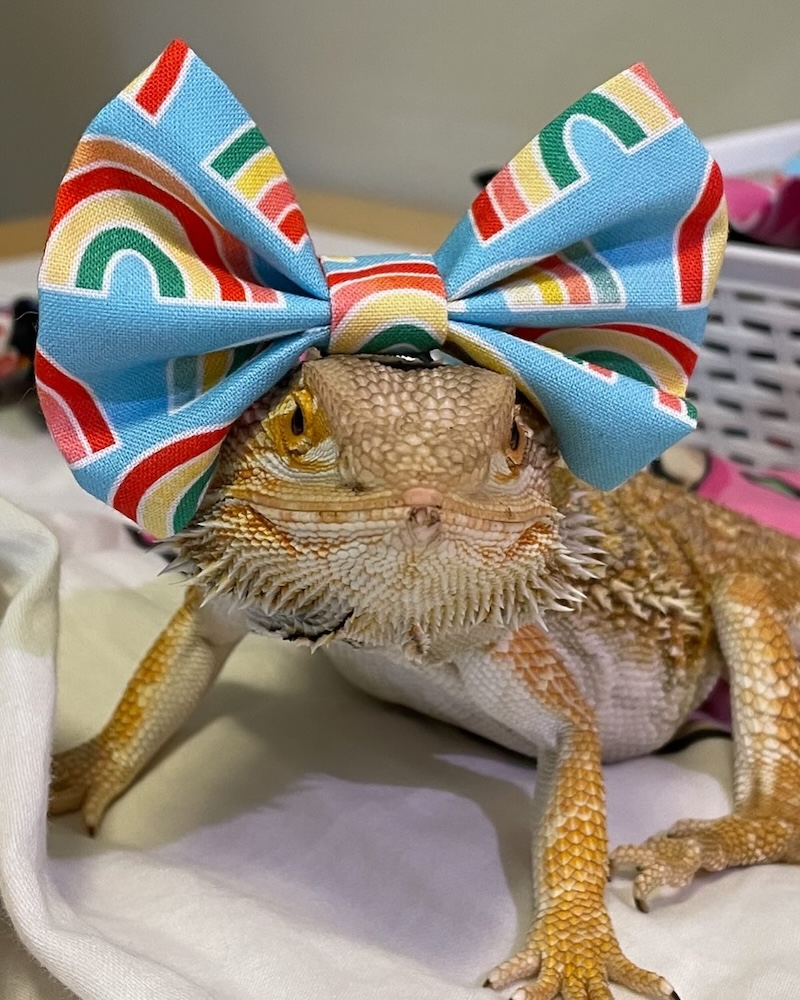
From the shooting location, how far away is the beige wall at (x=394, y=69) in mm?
2141

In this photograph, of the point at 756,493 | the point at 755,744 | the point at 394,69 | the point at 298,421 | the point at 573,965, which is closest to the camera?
the point at 298,421

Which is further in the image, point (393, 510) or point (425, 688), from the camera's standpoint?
point (425, 688)

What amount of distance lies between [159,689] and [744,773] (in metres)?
0.56

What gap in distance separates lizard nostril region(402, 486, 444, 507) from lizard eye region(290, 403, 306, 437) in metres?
0.12

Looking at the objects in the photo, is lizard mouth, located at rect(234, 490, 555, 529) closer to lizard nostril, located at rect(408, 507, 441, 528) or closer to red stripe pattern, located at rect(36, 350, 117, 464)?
lizard nostril, located at rect(408, 507, 441, 528)

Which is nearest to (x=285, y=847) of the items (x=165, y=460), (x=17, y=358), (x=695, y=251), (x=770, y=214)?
(x=165, y=460)

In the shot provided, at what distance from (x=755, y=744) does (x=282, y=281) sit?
644 mm

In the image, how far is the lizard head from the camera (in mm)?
638

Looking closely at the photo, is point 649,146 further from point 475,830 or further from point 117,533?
point 117,533

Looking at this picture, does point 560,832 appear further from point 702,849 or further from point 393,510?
point 393,510

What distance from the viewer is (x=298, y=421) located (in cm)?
72

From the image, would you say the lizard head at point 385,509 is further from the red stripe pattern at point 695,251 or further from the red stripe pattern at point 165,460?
the red stripe pattern at point 695,251

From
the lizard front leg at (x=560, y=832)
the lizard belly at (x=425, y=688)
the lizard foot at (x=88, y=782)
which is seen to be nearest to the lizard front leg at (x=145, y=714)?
the lizard foot at (x=88, y=782)

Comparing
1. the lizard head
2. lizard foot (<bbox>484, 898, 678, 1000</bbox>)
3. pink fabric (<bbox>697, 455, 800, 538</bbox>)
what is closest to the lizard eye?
the lizard head
